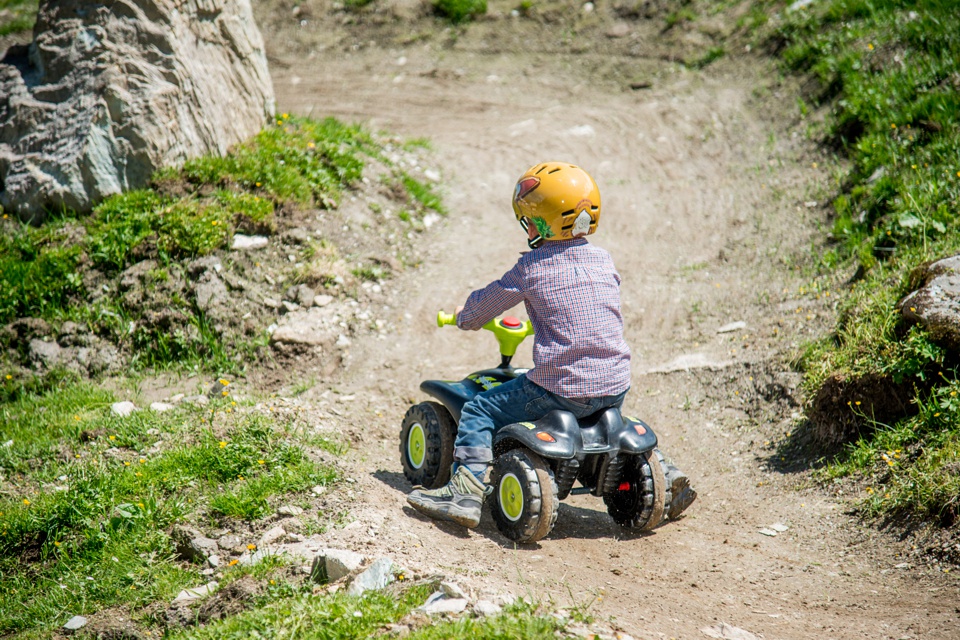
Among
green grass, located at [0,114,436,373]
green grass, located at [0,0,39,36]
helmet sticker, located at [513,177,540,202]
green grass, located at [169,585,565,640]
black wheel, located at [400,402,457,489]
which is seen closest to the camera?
green grass, located at [169,585,565,640]

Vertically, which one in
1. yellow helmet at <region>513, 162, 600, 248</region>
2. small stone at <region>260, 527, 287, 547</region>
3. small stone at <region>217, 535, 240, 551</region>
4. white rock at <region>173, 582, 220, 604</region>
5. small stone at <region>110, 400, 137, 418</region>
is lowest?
white rock at <region>173, 582, 220, 604</region>

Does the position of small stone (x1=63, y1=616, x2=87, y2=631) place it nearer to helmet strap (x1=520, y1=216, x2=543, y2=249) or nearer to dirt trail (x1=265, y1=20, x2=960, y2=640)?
dirt trail (x1=265, y1=20, x2=960, y2=640)

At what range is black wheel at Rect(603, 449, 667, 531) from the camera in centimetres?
440

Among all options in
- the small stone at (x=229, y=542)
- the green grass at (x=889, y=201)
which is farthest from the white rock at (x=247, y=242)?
the green grass at (x=889, y=201)

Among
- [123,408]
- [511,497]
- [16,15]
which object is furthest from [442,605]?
[16,15]

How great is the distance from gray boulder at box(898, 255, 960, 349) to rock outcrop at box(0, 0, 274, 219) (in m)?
6.09

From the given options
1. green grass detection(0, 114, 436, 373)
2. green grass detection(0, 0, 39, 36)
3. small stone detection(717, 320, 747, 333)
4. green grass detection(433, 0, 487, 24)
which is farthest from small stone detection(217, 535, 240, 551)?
green grass detection(0, 0, 39, 36)

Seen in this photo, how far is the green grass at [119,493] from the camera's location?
4090 millimetres

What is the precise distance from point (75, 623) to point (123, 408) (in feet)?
7.28

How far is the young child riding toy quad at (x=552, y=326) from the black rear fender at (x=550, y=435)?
0.08 m

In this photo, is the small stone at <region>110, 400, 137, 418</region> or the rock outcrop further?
the rock outcrop

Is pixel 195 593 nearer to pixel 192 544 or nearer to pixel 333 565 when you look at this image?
pixel 192 544

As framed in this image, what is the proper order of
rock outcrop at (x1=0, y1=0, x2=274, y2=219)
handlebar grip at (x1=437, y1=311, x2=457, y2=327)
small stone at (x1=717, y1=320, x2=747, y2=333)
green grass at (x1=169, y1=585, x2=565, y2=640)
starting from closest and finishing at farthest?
green grass at (x1=169, y1=585, x2=565, y2=640) < handlebar grip at (x1=437, y1=311, x2=457, y2=327) < small stone at (x1=717, y1=320, x2=747, y2=333) < rock outcrop at (x1=0, y1=0, x2=274, y2=219)

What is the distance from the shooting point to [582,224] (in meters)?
4.37
